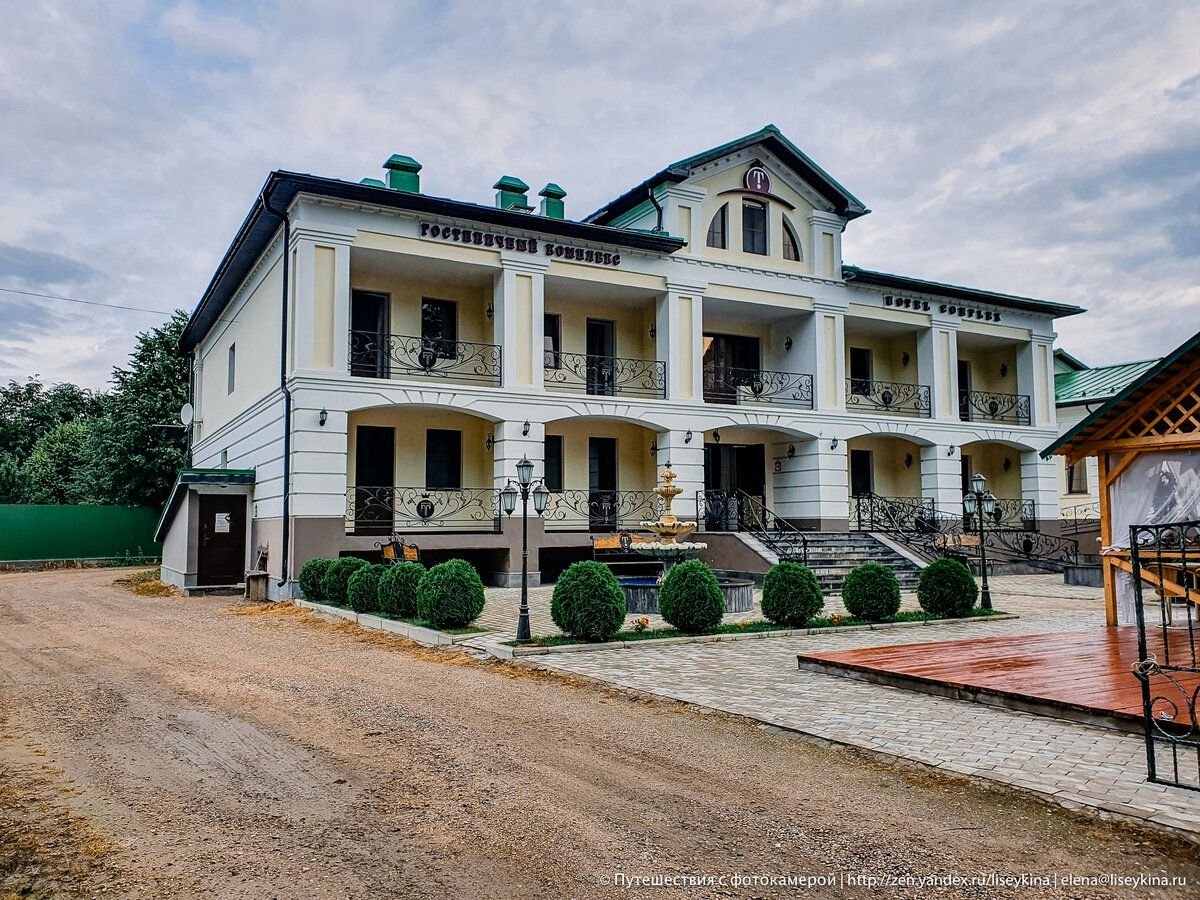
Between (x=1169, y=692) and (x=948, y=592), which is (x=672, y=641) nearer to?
(x=948, y=592)

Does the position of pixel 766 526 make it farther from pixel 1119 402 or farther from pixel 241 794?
pixel 241 794

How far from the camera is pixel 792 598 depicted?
11656mm

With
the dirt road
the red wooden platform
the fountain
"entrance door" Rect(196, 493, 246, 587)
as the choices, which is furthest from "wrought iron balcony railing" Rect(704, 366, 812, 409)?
the dirt road

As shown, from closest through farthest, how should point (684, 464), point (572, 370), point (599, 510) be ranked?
point (684, 464) → point (572, 370) → point (599, 510)

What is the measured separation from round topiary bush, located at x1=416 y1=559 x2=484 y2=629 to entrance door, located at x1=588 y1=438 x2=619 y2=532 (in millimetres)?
8820

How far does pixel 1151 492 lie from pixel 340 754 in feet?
29.3

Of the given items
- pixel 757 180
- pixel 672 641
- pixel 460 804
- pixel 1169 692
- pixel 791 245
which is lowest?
pixel 460 804

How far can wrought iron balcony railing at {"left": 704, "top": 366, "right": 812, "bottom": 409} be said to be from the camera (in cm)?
2217

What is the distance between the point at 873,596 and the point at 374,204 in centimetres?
1133

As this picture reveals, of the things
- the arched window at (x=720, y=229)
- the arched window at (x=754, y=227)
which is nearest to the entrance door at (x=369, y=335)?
the arched window at (x=720, y=229)

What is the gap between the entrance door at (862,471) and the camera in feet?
81.5

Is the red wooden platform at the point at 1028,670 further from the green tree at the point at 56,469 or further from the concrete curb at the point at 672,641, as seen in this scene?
the green tree at the point at 56,469

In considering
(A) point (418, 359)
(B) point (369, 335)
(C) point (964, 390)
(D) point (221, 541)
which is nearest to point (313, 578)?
(D) point (221, 541)

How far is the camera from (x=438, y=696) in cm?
769
